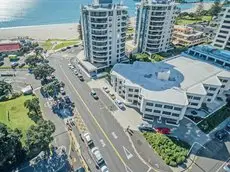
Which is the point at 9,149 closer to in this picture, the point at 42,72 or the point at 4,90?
the point at 4,90

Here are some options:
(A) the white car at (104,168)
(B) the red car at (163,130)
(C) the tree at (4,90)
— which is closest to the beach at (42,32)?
(C) the tree at (4,90)

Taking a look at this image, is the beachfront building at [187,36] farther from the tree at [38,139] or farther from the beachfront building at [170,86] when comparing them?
the tree at [38,139]

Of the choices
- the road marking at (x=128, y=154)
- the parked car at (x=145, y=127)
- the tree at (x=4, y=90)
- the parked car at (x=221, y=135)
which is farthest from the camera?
the tree at (x=4, y=90)

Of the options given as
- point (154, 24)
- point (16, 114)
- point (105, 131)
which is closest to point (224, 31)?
point (154, 24)

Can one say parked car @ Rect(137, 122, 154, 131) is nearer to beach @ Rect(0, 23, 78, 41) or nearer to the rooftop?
the rooftop

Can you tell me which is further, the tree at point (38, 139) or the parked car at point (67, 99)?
the parked car at point (67, 99)

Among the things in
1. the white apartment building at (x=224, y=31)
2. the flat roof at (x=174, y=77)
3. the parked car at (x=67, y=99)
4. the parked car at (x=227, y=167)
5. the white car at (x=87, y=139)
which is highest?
the white apartment building at (x=224, y=31)

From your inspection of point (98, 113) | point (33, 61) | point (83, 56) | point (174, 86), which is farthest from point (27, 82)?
point (174, 86)
